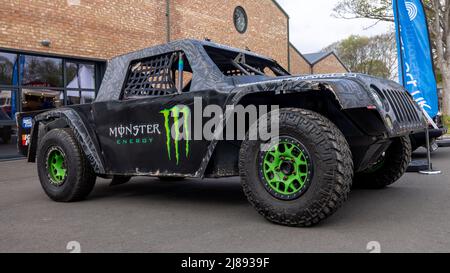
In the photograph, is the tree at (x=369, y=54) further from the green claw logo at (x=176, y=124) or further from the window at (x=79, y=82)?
the green claw logo at (x=176, y=124)

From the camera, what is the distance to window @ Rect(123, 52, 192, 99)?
4180mm

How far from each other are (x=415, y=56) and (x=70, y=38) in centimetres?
940

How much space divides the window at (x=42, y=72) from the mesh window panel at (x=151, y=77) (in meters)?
8.32

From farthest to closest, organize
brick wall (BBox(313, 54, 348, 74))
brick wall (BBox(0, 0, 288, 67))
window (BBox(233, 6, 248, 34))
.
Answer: brick wall (BBox(313, 54, 348, 74)) → window (BBox(233, 6, 248, 34)) → brick wall (BBox(0, 0, 288, 67))

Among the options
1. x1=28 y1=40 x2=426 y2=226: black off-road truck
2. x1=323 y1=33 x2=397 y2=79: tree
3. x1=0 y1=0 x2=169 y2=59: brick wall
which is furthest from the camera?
x1=323 y1=33 x2=397 y2=79: tree

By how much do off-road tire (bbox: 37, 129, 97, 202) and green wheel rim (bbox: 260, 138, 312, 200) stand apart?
228 centimetres

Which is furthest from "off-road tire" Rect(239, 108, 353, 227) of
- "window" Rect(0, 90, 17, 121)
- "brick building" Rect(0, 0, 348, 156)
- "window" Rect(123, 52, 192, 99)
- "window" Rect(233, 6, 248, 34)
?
"window" Rect(233, 6, 248, 34)

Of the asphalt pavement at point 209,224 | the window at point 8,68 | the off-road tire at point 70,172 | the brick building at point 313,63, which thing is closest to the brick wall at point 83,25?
the window at point 8,68

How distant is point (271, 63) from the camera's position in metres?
5.11

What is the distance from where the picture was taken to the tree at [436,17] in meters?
20.1

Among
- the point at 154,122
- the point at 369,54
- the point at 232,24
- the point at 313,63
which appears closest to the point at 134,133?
the point at 154,122

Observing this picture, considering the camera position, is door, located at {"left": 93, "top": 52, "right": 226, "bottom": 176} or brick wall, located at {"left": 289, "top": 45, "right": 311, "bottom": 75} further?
brick wall, located at {"left": 289, "top": 45, "right": 311, "bottom": 75}

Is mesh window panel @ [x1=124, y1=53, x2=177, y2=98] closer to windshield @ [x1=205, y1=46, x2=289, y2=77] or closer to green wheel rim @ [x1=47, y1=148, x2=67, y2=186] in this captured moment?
windshield @ [x1=205, y1=46, x2=289, y2=77]
